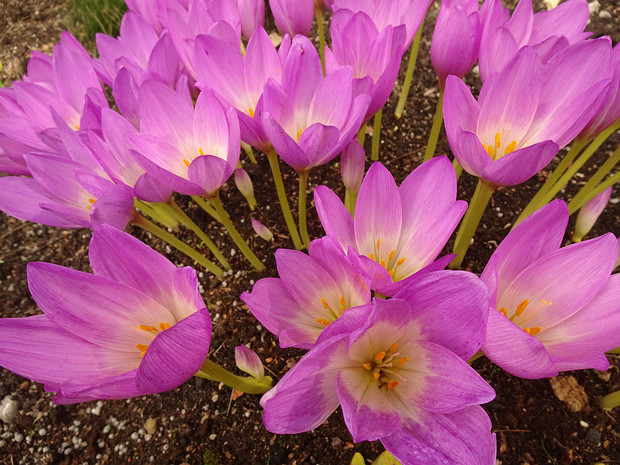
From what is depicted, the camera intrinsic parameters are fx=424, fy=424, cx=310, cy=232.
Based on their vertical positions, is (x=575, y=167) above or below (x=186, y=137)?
below

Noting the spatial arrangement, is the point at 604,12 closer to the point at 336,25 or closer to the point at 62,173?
the point at 336,25

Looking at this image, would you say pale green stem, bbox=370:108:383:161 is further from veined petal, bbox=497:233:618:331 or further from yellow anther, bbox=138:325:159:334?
yellow anther, bbox=138:325:159:334

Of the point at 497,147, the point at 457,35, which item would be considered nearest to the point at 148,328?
the point at 497,147

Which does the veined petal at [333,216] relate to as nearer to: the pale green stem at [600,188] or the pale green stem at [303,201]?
the pale green stem at [303,201]

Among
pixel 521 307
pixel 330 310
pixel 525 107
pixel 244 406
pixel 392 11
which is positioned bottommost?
pixel 244 406

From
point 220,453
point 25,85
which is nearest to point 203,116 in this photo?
point 25,85

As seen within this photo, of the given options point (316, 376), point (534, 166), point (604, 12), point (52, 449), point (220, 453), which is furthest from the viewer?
point (604, 12)

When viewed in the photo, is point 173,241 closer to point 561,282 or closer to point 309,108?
point 309,108
